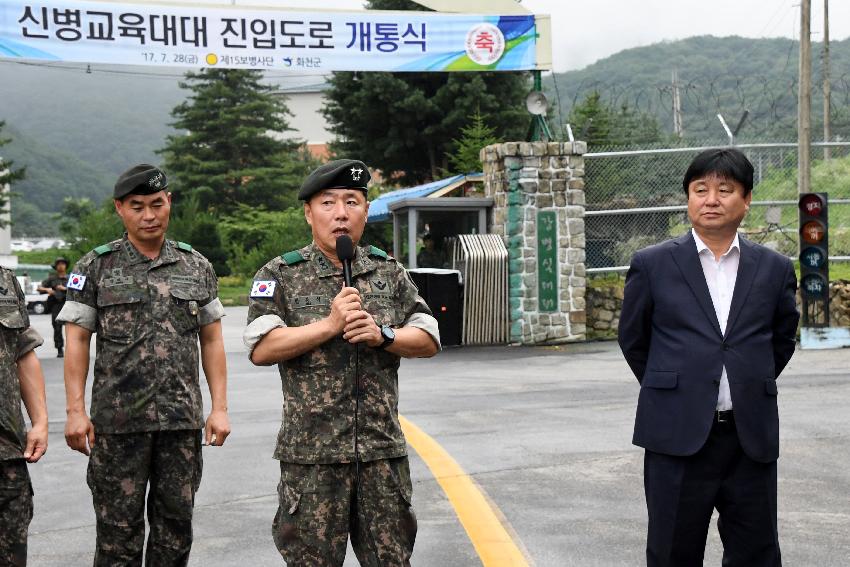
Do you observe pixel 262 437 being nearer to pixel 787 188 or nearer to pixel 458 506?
pixel 458 506

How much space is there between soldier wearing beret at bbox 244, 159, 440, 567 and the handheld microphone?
0.28 feet

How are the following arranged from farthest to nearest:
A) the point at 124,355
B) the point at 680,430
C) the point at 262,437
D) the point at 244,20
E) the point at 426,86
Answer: the point at 426,86
the point at 244,20
the point at 262,437
the point at 124,355
the point at 680,430

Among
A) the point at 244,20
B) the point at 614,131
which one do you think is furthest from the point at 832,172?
the point at 614,131

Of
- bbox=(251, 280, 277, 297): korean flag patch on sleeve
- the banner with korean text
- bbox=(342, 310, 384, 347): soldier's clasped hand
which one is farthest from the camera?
the banner with korean text

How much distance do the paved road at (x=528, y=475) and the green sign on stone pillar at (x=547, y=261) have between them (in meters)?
5.10

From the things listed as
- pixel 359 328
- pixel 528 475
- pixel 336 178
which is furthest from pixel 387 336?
pixel 528 475

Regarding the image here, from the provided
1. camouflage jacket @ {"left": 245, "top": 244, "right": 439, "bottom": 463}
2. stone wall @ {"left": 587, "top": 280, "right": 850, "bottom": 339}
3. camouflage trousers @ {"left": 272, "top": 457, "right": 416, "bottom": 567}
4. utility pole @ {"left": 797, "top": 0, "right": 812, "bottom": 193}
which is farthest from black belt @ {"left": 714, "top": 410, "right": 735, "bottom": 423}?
utility pole @ {"left": 797, "top": 0, "right": 812, "bottom": 193}

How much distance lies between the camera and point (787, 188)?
20266 millimetres

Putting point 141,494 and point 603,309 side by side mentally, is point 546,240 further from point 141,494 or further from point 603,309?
point 141,494

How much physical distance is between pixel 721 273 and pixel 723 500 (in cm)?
81

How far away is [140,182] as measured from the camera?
15.8 feet

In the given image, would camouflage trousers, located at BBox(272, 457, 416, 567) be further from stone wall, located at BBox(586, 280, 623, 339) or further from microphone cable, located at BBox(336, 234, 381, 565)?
stone wall, located at BBox(586, 280, 623, 339)

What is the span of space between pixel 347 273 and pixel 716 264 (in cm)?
137

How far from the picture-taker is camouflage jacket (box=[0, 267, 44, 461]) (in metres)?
4.42
